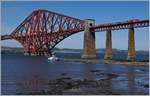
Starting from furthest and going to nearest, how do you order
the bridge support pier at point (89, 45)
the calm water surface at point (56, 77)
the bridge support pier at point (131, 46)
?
1. the bridge support pier at point (89, 45)
2. the bridge support pier at point (131, 46)
3. the calm water surface at point (56, 77)

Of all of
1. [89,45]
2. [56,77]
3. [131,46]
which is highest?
[89,45]

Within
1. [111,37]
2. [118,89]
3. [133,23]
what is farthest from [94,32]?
[118,89]

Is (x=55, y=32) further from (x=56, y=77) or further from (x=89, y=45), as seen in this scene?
(x=56, y=77)

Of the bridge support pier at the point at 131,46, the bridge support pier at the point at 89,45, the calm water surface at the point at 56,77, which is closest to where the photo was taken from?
the calm water surface at the point at 56,77

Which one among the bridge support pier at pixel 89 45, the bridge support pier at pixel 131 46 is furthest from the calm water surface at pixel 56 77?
the bridge support pier at pixel 89 45

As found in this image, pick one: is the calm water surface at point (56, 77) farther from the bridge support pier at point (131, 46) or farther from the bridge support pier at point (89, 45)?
the bridge support pier at point (89, 45)

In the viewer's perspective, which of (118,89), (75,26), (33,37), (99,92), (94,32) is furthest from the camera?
(33,37)

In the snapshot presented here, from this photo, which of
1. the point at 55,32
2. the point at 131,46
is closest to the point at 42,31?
the point at 55,32

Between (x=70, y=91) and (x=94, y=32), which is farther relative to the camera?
(x=94, y=32)

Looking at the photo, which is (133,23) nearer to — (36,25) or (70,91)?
(70,91)
